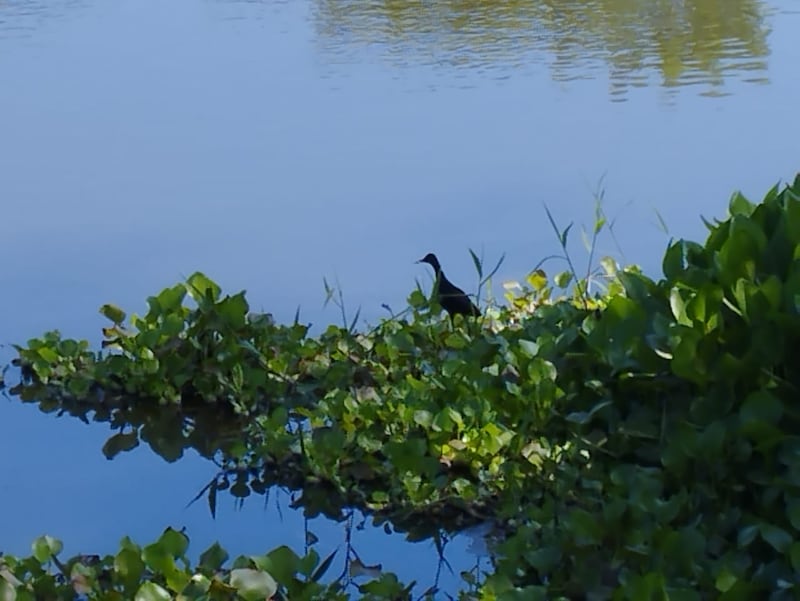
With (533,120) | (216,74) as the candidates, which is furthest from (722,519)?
(216,74)

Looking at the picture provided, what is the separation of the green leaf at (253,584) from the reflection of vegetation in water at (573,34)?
14.8 feet

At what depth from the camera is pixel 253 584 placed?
8.74ft

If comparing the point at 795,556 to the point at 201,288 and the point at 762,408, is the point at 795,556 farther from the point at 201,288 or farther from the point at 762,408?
the point at 201,288

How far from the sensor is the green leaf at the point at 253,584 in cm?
265

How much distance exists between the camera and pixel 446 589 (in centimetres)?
304

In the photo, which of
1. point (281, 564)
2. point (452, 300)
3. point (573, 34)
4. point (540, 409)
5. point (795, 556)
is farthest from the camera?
point (573, 34)

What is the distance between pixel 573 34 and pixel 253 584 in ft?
18.8

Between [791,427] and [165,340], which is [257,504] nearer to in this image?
[165,340]

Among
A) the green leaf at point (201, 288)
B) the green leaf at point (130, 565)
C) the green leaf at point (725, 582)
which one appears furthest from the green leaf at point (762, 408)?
the green leaf at point (201, 288)

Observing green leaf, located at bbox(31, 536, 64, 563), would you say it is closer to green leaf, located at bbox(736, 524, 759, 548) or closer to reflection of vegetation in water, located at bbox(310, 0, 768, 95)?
green leaf, located at bbox(736, 524, 759, 548)

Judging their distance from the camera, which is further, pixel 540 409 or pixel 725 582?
pixel 540 409

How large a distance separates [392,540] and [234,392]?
0.80 m

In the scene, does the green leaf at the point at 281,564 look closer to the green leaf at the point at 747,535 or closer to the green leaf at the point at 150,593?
the green leaf at the point at 150,593

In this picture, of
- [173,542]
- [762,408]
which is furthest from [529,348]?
[173,542]
